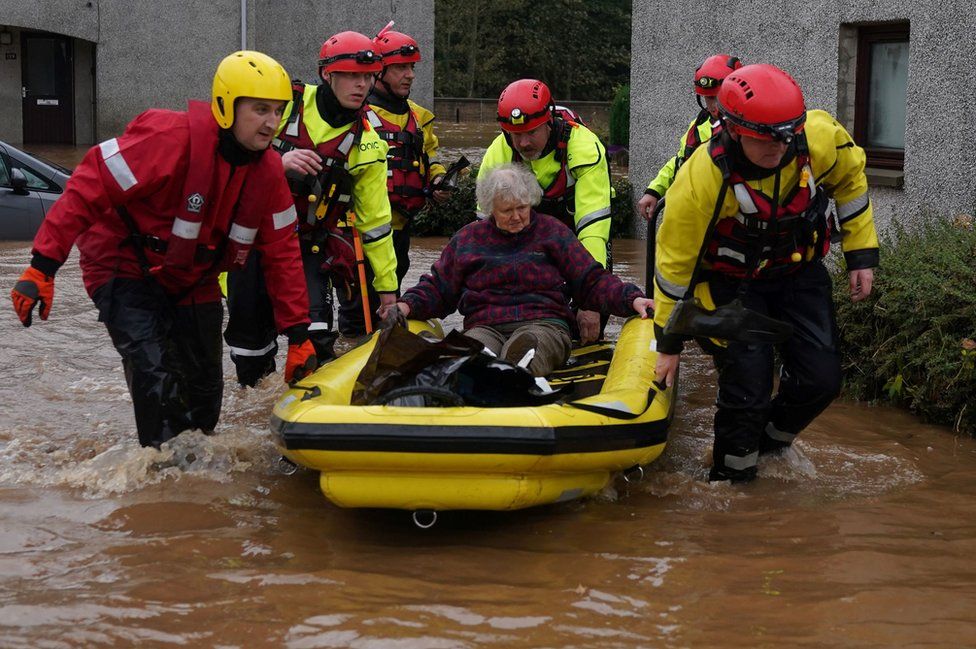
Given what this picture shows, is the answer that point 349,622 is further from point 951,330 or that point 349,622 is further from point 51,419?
point 951,330

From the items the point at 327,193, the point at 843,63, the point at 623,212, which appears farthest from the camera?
the point at 623,212

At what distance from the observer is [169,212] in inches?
212

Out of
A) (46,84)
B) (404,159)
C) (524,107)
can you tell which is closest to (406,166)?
(404,159)

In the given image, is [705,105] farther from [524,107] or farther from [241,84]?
[241,84]

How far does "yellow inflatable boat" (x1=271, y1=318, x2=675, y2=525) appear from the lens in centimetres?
471

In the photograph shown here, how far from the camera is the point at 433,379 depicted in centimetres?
527

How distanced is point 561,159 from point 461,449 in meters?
2.94

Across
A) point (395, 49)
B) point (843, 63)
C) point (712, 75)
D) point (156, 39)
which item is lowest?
point (712, 75)

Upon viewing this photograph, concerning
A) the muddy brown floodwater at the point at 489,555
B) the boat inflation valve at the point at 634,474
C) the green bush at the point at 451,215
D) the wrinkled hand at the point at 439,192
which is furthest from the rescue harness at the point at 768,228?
the green bush at the point at 451,215

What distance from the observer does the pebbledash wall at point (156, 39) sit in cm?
2259

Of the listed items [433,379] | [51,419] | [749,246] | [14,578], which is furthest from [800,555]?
[51,419]

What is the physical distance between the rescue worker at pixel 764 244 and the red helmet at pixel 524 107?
Answer: 180 centimetres

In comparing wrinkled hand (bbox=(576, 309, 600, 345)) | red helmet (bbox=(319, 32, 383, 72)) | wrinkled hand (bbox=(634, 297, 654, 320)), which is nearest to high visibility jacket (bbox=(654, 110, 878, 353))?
wrinkled hand (bbox=(634, 297, 654, 320))

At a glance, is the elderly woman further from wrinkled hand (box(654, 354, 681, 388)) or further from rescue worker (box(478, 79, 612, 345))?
wrinkled hand (box(654, 354, 681, 388))
